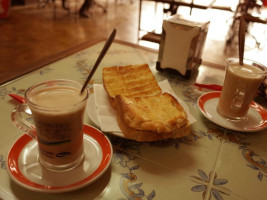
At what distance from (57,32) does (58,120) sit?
3428mm

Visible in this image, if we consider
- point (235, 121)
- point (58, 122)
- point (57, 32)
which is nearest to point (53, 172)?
point (58, 122)

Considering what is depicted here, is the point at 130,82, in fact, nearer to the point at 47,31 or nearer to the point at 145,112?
the point at 145,112

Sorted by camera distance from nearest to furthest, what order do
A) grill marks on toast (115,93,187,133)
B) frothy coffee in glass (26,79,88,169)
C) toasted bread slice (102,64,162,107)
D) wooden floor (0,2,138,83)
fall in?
1. frothy coffee in glass (26,79,88,169)
2. grill marks on toast (115,93,187,133)
3. toasted bread slice (102,64,162,107)
4. wooden floor (0,2,138,83)

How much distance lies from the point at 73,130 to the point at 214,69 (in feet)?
3.04

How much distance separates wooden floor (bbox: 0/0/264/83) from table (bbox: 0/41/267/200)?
5.51 ft

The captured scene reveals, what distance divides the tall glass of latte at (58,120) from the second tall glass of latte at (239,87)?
0.48m

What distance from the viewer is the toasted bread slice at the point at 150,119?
26.0 inches

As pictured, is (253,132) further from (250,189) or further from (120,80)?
(120,80)

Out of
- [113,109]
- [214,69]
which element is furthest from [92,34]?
[113,109]

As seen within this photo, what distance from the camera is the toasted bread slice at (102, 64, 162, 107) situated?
0.87 meters

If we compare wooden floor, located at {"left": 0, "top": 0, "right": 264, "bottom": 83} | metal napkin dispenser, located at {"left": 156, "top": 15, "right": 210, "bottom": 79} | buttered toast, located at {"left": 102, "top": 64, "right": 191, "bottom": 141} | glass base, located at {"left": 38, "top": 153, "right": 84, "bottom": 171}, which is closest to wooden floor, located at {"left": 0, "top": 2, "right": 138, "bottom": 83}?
wooden floor, located at {"left": 0, "top": 0, "right": 264, "bottom": 83}

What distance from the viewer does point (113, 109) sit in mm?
799

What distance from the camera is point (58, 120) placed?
0.52 metres

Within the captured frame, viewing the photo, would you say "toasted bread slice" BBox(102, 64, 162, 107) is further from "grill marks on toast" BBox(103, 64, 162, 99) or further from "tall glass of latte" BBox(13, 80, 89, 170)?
"tall glass of latte" BBox(13, 80, 89, 170)
